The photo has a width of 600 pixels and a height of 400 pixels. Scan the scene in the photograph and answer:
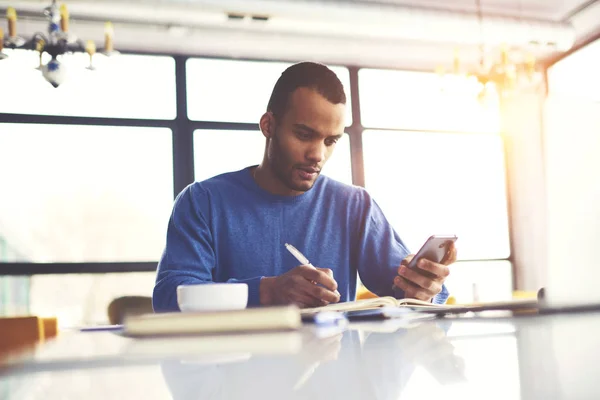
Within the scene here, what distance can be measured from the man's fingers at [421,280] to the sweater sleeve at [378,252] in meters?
0.35

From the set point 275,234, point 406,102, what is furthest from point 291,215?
point 406,102

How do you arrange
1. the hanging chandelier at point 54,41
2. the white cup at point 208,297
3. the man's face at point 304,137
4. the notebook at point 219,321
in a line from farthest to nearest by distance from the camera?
the hanging chandelier at point 54,41
the man's face at point 304,137
the white cup at point 208,297
the notebook at point 219,321

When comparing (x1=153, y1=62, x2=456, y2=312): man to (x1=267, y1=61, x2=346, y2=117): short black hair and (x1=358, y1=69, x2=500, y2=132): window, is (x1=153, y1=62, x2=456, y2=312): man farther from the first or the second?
(x1=358, y1=69, x2=500, y2=132): window

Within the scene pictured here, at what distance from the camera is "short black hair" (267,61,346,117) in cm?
179

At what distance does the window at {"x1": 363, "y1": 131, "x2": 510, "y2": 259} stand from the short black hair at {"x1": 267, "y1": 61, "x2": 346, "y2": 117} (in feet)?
14.7

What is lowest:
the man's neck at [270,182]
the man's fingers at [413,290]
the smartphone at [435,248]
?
the man's fingers at [413,290]

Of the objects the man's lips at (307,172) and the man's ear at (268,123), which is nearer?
the man's lips at (307,172)

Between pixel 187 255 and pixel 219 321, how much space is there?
3.01 ft

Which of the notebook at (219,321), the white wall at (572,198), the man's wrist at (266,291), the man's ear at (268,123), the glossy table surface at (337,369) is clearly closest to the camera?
the glossy table surface at (337,369)

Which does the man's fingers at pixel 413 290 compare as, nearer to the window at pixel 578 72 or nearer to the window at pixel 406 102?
the window at pixel 578 72

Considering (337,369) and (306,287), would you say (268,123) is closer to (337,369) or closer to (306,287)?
(306,287)

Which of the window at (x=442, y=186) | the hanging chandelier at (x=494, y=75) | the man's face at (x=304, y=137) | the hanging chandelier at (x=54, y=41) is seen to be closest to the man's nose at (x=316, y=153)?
the man's face at (x=304, y=137)

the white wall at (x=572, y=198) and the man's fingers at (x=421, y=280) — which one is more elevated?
the white wall at (x=572, y=198)

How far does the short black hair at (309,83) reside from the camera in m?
1.79
